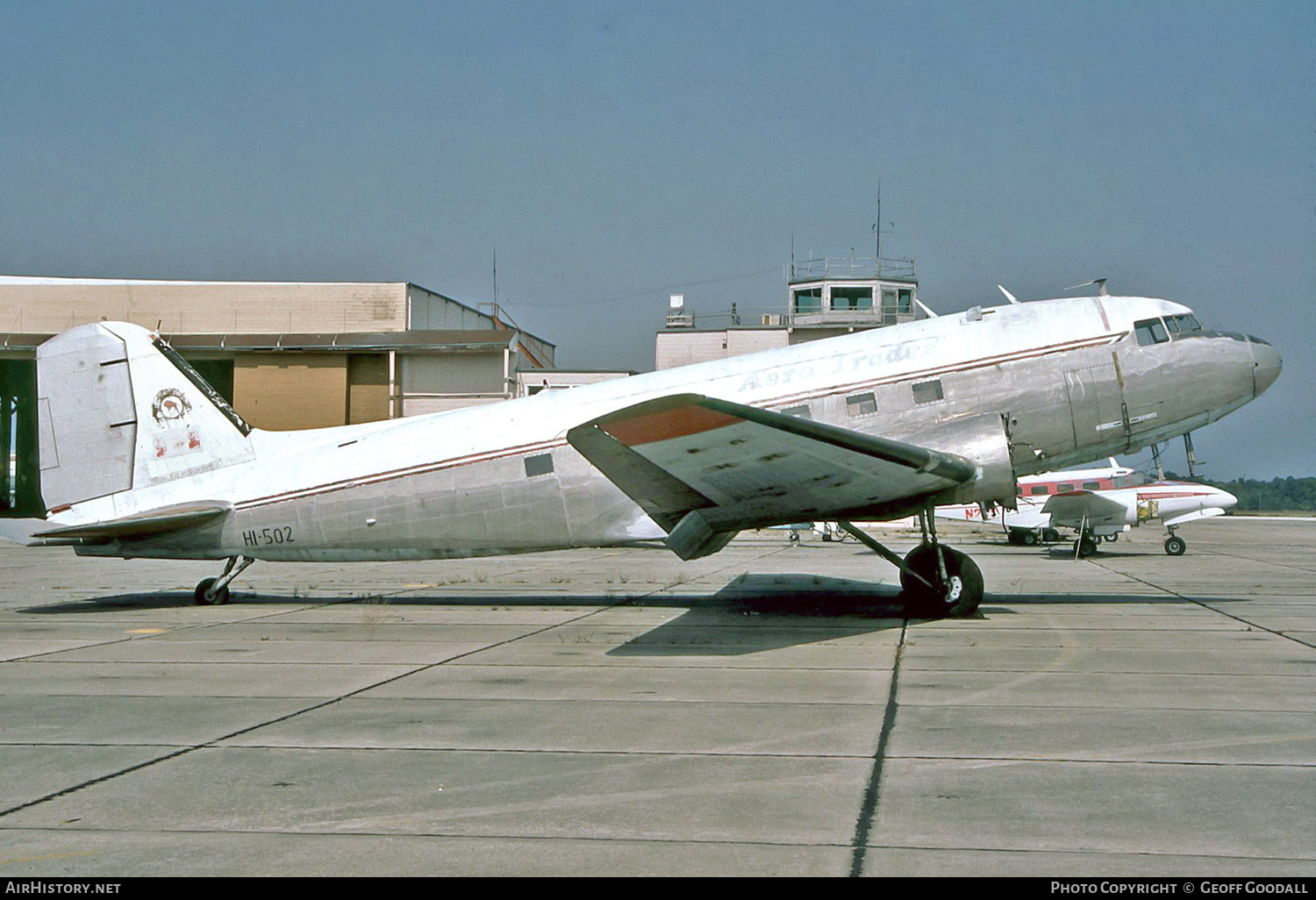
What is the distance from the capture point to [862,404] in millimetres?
15039

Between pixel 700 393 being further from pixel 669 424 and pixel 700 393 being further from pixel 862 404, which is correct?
pixel 669 424

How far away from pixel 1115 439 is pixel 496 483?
8964 millimetres

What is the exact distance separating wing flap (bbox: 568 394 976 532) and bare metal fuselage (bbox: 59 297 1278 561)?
1.30m

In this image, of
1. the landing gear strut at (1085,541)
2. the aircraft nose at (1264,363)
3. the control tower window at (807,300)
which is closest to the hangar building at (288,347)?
the control tower window at (807,300)

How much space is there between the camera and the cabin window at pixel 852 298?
5534cm

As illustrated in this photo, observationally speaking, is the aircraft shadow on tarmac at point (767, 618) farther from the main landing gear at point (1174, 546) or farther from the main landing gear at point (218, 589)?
the main landing gear at point (1174, 546)

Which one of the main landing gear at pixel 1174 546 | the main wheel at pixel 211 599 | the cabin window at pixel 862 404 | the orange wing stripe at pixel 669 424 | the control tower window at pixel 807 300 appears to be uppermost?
the control tower window at pixel 807 300

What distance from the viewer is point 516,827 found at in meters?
5.68

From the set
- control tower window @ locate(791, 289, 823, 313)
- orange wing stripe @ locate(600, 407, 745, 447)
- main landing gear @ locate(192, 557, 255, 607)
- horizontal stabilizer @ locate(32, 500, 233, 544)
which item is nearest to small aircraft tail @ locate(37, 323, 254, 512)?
horizontal stabilizer @ locate(32, 500, 233, 544)

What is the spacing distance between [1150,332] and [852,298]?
40990 millimetres

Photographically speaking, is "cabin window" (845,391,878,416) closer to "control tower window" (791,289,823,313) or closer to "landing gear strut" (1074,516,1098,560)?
"landing gear strut" (1074,516,1098,560)

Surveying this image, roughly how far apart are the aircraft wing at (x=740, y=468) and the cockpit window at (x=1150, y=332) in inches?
134

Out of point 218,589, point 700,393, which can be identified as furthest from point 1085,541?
point 218,589
